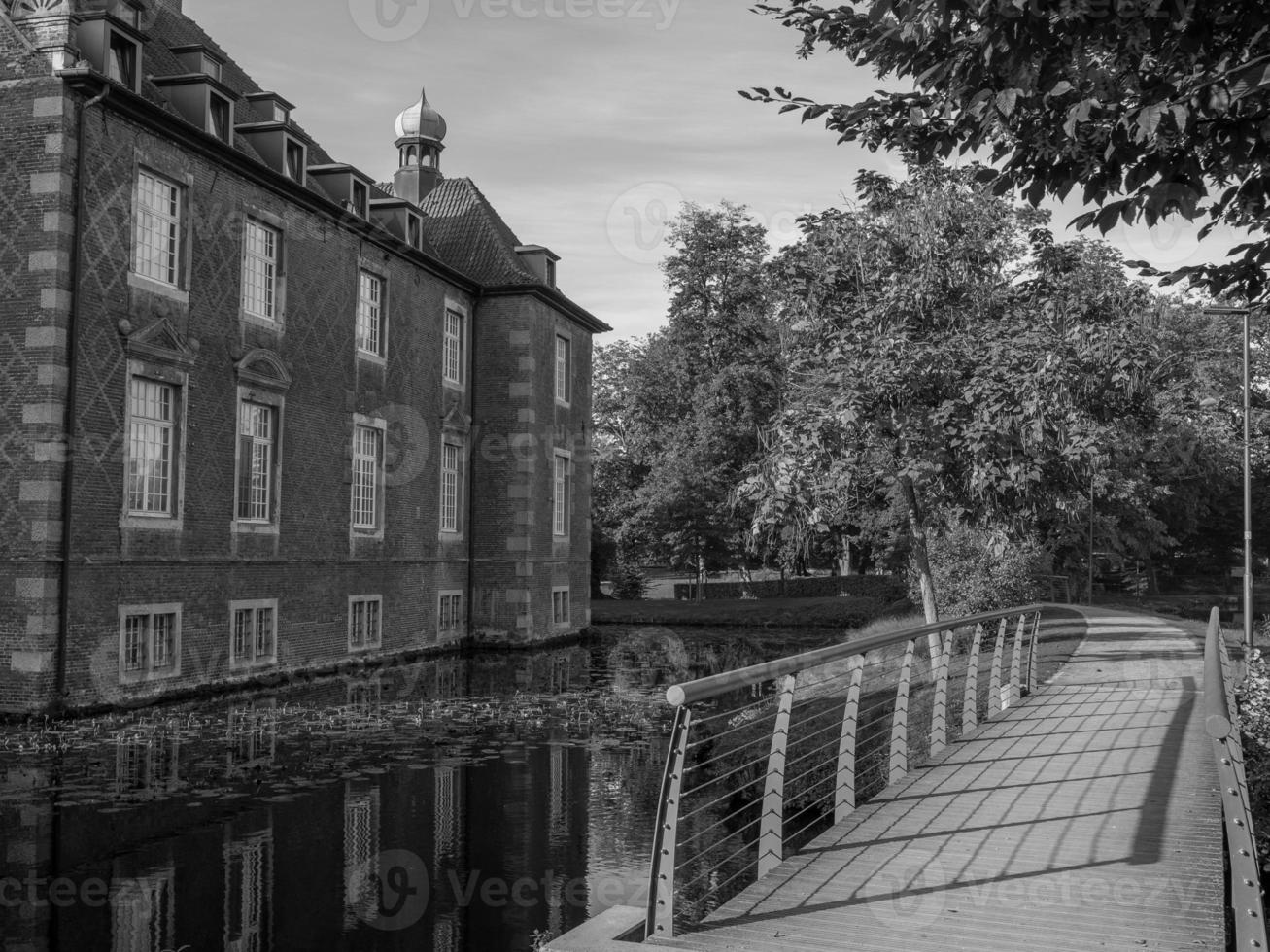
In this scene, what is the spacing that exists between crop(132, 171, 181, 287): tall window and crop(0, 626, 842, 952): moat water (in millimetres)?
6889

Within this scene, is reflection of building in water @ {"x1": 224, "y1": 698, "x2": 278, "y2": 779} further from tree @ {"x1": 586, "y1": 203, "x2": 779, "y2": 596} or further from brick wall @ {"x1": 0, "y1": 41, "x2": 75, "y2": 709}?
tree @ {"x1": 586, "y1": 203, "x2": 779, "y2": 596}

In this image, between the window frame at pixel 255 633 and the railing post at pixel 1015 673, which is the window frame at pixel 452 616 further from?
the railing post at pixel 1015 673

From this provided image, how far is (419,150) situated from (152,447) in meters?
20.1

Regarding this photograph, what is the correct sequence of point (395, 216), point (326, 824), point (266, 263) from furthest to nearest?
point (395, 216)
point (266, 263)
point (326, 824)

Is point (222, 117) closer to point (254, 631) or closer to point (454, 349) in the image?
point (254, 631)

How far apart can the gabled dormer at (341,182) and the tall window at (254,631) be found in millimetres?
8940

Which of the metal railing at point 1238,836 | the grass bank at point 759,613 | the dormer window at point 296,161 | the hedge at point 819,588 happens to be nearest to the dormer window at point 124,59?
the dormer window at point 296,161

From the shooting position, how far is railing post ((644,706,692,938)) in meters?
5.31

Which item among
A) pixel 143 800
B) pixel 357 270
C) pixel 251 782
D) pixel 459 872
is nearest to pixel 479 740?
pixel 251 782

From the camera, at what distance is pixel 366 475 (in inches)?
1048

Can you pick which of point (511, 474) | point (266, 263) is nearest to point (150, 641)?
point (266, 263)

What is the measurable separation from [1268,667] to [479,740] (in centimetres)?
988

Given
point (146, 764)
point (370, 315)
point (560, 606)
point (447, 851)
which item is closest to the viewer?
point (447, 851)

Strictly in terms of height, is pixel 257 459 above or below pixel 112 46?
below
